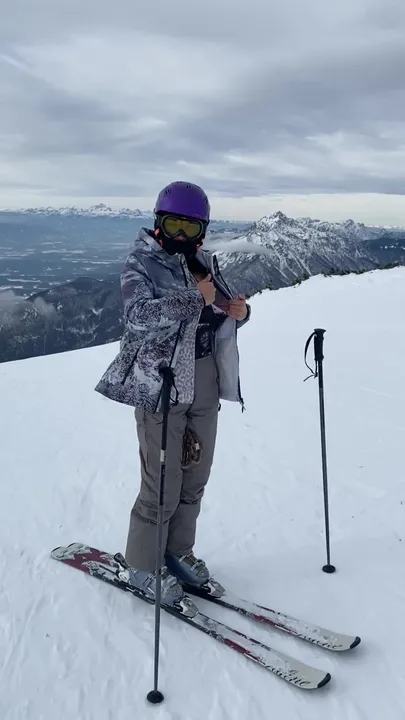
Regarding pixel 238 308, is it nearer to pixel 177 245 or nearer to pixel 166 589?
pixel 177 245

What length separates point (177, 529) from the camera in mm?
4559

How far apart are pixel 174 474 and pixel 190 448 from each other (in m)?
0.25

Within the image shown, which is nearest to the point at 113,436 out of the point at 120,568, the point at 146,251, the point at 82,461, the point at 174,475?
the point at 82,461

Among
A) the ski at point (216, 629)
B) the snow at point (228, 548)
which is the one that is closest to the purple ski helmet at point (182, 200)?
the ski at point (216, 629)

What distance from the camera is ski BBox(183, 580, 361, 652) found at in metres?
3.96

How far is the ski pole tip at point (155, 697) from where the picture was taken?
11.4ft

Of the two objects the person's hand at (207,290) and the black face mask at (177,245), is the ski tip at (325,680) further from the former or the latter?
the black face mask at (177,245)

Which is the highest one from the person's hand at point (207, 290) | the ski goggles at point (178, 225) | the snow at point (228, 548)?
the ski goggles at point (178, 225)

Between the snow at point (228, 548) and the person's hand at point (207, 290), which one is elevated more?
the person's hand at point (207, 290)

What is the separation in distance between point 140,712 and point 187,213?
3.43 meters

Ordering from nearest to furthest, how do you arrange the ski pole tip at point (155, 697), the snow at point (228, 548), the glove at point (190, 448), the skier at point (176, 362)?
the ski pole tip at point (155, 697), the snow at point (228, 548), the skier at point (176, 362), the glove at point (190, 448)

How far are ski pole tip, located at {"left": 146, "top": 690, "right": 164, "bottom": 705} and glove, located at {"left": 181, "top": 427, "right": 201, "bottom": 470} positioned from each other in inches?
62.3

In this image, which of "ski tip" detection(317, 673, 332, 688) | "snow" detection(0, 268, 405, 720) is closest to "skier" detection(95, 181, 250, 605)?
"snow" detection(0, 268, 405, 720)

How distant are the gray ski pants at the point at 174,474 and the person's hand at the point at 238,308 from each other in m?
0.43
